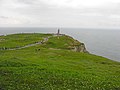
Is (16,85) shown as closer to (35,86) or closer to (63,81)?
(35,86)

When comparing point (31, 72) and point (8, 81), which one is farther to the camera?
point (31, 72)

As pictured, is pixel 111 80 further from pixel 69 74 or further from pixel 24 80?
pixel 24 80

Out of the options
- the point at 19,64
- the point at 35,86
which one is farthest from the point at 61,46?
the point at 35,86

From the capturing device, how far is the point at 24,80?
34781 mm

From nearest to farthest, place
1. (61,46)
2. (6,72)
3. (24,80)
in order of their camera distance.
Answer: (24,80) → (6,72) → (61,46)

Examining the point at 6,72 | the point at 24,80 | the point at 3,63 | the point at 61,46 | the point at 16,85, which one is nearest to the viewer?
the point at 16,85

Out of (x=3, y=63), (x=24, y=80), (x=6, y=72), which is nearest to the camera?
(x=24, y=80)

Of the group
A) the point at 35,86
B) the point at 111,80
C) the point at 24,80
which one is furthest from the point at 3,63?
the point at 111,80

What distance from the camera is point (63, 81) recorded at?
3566 cm

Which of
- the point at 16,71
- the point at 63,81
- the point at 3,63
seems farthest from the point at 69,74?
the point at 3,63

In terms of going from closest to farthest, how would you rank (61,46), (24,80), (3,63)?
(24,80) → (3,63) → (61,46)

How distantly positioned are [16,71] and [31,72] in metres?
2.41

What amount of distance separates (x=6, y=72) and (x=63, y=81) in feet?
31.3

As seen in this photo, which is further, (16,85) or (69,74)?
(69,74)
